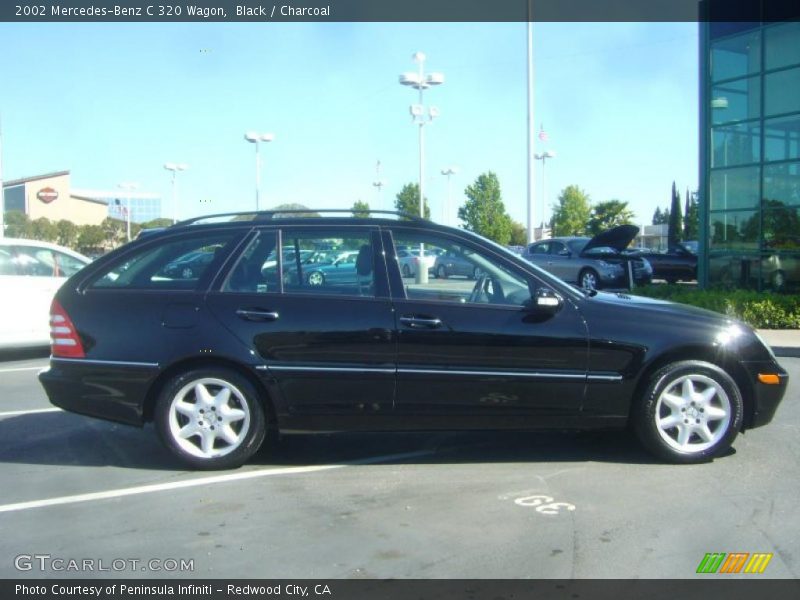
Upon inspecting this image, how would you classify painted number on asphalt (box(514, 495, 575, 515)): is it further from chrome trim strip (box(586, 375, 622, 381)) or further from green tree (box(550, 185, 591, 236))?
green tree (box(550, 185, 591, 236))

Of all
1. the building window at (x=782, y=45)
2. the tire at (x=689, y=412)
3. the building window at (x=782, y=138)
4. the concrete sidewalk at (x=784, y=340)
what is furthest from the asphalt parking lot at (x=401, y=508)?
the building window at (x=782, y=45)

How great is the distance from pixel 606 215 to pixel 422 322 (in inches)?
2134

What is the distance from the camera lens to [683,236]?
61281 millimetres

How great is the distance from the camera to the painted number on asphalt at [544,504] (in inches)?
190

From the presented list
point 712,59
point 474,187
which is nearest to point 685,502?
point 712,59

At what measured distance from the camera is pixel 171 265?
5.88m

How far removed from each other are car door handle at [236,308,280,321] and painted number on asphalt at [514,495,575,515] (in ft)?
6.48

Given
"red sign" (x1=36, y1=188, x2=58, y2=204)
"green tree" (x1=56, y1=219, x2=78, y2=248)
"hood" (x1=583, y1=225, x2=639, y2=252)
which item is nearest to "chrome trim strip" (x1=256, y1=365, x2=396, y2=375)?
"hood" (x1=583, y1=225, x2=639, y2=252)

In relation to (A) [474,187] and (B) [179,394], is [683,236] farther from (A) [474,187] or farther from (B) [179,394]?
(B) [179,394]

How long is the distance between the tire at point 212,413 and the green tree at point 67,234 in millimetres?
33195

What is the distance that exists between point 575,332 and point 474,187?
33.8 m

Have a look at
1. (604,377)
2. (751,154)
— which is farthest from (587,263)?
(604,377)

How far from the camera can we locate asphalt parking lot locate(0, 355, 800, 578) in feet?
13.5
